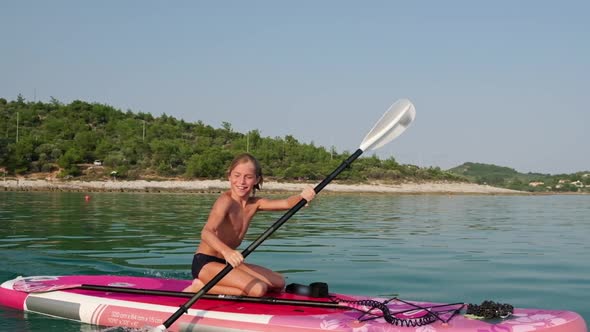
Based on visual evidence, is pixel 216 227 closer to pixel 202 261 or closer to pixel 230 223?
pixel 230 223

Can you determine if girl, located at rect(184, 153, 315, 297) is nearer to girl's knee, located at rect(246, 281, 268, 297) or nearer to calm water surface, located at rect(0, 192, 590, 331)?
girl's knee, located at rect(246, 281, 268, 297)

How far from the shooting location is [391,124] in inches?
218

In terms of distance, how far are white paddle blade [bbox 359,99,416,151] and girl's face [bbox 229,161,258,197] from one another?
3.35 ft

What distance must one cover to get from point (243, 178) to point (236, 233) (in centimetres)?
46

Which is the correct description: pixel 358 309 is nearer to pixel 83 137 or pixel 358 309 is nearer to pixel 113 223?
pixel 113 223

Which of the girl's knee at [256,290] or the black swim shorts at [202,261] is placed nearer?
the girl's knee at [256,290]

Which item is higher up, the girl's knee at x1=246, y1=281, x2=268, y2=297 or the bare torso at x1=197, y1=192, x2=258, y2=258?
the bare torso at x1=197, y1=192, x2=258, y2=258

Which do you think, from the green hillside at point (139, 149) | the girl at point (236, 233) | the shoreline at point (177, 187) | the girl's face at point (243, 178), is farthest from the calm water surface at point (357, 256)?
the green hillside at point (139, 149)

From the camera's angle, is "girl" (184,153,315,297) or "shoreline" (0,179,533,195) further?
"shoreline" (0,179,533,195)

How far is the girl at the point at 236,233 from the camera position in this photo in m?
4.95

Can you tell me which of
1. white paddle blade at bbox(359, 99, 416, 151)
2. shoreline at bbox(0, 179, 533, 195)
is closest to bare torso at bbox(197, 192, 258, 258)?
white paddle blade at bbox(359, 99, 416, 151)

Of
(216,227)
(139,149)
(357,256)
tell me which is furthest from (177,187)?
(216,227)

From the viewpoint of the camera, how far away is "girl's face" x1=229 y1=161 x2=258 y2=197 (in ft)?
16.9

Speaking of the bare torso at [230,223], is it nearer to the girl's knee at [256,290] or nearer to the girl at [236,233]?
the girl at [236,233]
